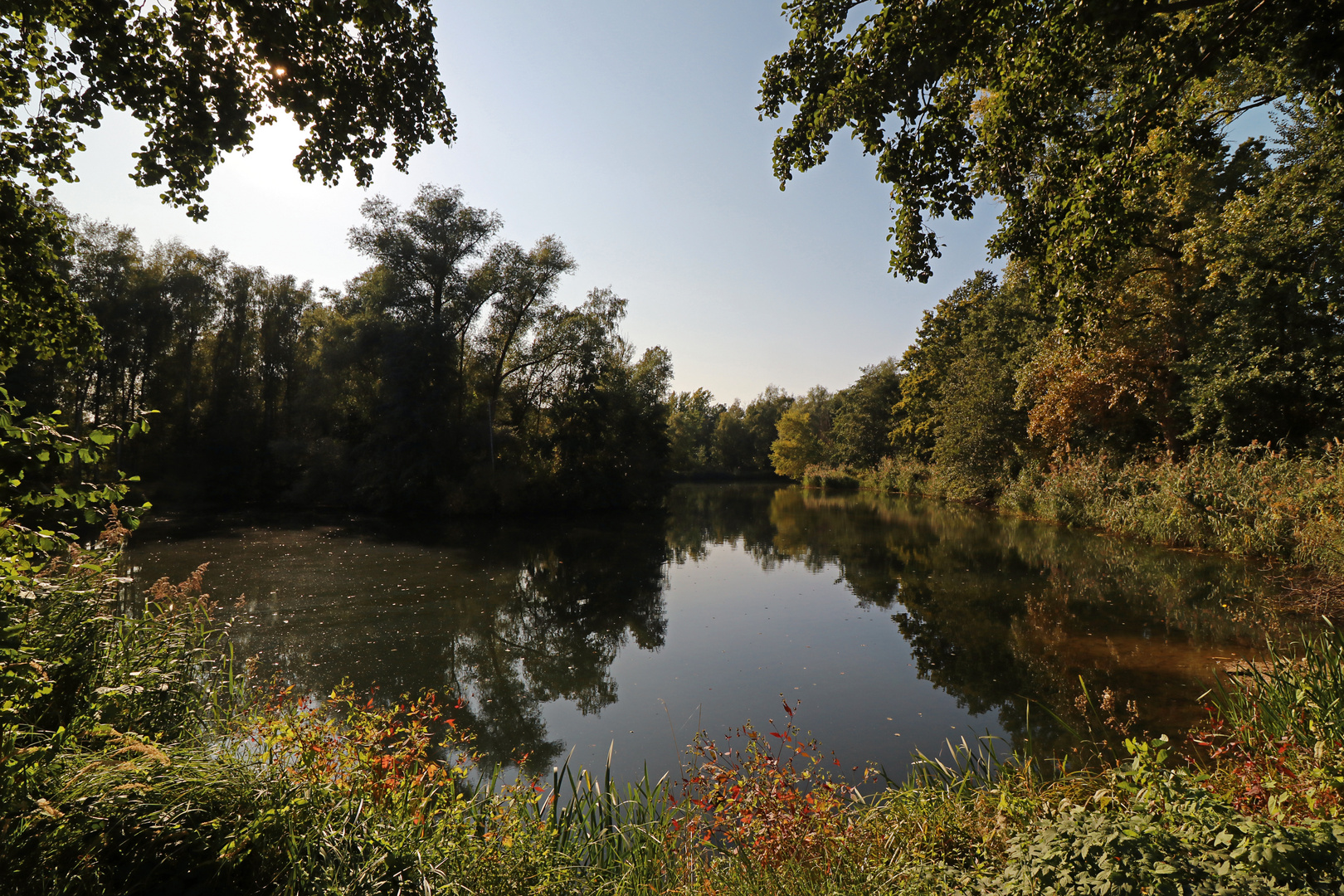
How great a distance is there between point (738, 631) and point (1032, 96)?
7.24m

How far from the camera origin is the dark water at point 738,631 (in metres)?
5.64

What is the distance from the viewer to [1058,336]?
17.1 metres

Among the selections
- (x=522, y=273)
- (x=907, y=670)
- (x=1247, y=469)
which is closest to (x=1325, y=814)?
(x=907, y=670)

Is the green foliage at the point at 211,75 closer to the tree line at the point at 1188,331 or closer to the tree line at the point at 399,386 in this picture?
the tree line at the point at 1188,331

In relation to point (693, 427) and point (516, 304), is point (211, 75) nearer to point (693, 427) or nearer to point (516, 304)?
point (516, 304)

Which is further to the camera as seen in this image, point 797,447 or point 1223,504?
point 797,447

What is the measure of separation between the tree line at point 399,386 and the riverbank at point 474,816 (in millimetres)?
19842

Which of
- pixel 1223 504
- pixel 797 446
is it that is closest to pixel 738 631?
pixel 1223 504

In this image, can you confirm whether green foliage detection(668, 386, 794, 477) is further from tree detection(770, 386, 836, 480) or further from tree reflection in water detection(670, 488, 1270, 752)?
tree reflection in water detection(670, 488, 1270, 752)

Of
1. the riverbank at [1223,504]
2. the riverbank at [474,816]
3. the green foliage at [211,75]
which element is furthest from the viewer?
the riverbank at [1223,504]

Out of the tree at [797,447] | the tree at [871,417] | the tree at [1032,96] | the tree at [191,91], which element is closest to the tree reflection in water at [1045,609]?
the tree at [1032,96]

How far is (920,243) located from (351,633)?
8615mm

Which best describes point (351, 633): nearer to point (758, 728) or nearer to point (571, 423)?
point (758, 728)

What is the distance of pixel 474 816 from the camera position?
9.51ft
